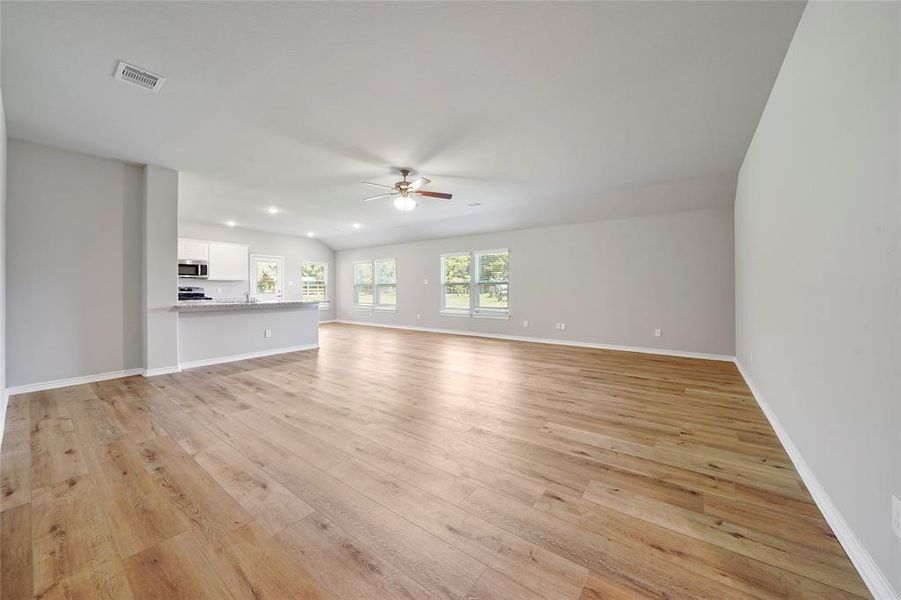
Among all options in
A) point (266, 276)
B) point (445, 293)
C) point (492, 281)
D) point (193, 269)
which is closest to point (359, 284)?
point (266, 276)

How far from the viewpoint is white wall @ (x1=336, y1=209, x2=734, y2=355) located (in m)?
5.11

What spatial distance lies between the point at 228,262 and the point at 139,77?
20.1 feet

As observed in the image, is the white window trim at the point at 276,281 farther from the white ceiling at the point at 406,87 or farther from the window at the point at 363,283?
the white ceiling at the point at 406,87

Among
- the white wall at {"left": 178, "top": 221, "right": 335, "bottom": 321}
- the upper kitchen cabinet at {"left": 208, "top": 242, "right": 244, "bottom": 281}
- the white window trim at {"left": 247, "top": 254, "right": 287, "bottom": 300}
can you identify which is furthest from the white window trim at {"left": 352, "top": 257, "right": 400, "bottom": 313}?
the upper kitchen cabinet at {"left": 208, "top": 242, "right": 244, "bottom": 281}

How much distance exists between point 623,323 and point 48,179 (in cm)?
795

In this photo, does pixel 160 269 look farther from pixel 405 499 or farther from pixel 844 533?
pixel 844 533

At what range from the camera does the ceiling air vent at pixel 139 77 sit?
2.28 m

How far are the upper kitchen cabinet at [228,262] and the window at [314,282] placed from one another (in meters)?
1.78

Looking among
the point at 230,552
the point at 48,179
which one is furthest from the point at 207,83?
the point at 230,552

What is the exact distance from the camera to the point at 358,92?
2.57 m

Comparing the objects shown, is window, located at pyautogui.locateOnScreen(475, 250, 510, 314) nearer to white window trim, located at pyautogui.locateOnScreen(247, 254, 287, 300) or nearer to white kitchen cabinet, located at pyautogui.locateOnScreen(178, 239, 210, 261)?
white window trim, located at pyautogui.locateOnScreen(247, 254, 287, 300)

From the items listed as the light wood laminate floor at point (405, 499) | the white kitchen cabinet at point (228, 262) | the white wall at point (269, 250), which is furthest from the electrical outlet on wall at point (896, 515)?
the white wall at point (269, 250)

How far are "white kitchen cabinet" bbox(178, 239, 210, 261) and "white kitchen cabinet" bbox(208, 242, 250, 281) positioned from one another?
9 centimetres

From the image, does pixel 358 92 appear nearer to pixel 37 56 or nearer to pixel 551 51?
pixel 551 51
